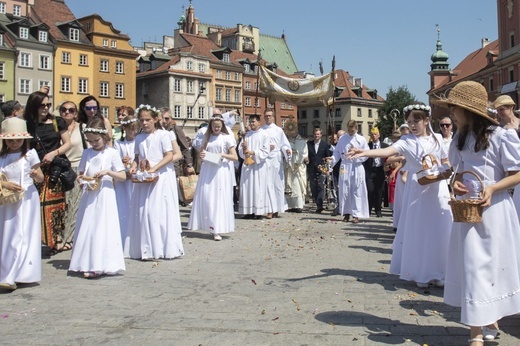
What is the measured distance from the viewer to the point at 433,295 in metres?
6.75

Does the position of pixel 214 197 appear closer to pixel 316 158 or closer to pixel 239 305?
pixel 239 305

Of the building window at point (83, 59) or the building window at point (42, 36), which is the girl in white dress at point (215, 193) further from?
the building window at point (83, 59)

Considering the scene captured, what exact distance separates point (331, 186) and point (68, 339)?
1359 cm

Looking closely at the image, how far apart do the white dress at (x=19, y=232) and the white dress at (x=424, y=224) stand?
437 centimetres

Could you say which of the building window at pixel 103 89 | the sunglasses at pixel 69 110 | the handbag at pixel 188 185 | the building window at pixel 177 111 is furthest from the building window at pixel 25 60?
the sunglasses at pixel 69 110

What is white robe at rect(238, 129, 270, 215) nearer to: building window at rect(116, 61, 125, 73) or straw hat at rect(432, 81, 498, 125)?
straw hat at rect(432, 81, 498, 125)

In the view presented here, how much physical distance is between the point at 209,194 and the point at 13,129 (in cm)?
472

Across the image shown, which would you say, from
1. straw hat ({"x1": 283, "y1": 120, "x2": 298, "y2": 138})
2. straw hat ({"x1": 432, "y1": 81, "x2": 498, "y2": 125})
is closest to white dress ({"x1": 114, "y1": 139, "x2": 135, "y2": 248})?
straw hat ({"x1": 432, "y1": 81, "x2": 498, "y2": 125})

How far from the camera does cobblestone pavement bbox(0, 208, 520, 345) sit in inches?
202

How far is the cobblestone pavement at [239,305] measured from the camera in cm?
512

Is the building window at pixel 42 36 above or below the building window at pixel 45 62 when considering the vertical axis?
above

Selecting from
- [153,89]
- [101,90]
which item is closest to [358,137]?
[101,90]

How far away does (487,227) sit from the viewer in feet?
15.4

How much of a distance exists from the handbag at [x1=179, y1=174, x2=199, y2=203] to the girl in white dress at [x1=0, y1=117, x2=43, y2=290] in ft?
31.4
